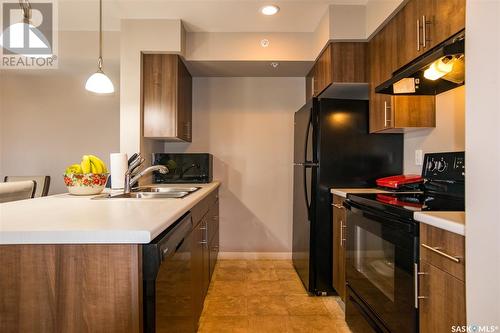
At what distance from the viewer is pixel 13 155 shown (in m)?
3.75

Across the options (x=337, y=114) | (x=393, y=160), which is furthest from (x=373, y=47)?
(x=393, y=160)

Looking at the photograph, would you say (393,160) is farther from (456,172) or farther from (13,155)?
(13,155)

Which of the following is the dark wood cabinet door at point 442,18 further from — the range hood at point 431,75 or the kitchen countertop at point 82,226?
the kitchen countertop at point 82,226

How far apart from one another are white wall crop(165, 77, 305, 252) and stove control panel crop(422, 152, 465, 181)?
1743mm

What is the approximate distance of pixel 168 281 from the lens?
106 centimetres

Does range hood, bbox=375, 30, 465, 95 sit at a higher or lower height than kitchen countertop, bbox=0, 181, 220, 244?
higher

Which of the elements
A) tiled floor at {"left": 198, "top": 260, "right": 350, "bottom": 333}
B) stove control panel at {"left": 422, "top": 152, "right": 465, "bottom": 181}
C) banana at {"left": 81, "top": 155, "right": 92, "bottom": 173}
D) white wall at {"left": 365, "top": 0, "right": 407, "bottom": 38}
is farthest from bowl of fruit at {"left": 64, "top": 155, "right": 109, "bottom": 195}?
white wall at {"left": 365, "top": 0, "right": 407, "bottom": 38}

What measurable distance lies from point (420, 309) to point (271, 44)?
2.50m

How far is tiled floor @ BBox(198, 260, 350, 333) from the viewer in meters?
1.98

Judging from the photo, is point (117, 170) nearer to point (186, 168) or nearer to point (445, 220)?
point (186, 168)

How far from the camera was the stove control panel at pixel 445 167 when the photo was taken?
61.6 inches

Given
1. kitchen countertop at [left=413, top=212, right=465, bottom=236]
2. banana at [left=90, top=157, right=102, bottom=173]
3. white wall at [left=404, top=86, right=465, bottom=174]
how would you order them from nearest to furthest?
1. kitchen countertop at [left=413, top=212, right=465, bottom=236]
2. white wall at [left=404, top=86, right=465, bottom=174]
3. banana at [left=90, top=157, right=102, bottom=173]

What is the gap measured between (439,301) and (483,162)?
61cm

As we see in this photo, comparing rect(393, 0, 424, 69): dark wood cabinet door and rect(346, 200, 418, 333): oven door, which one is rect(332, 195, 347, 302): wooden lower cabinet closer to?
rect(346, 200, 418, 333): oven door
